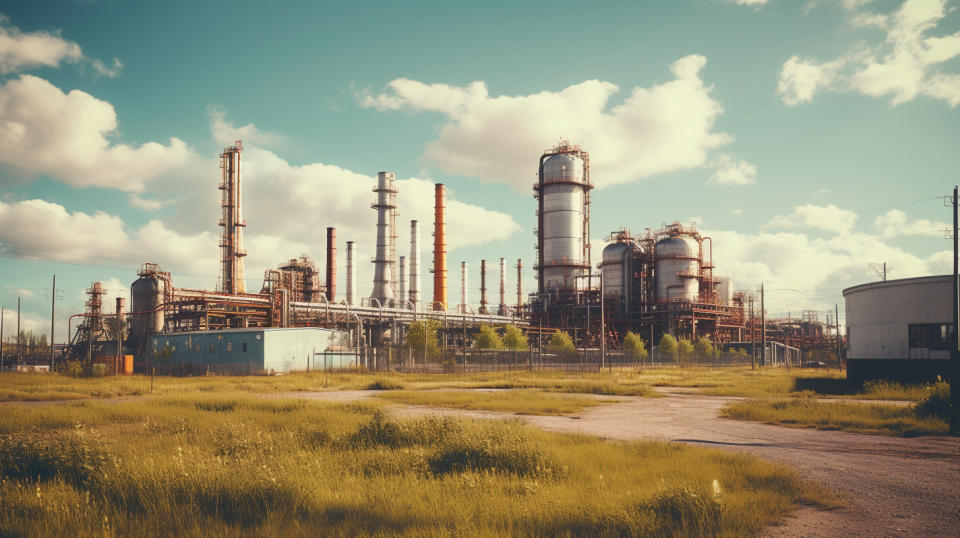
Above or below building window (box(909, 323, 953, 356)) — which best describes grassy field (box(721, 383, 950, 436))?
below

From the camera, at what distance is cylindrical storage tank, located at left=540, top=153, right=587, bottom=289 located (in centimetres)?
6950

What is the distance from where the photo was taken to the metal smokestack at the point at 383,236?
72125 mm

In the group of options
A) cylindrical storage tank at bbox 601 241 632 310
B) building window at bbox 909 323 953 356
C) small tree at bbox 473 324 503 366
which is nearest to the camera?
building window at bbox 909 323 953 356

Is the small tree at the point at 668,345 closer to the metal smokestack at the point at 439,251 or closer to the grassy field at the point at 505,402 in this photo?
the metal smokestack at the point at 439,251

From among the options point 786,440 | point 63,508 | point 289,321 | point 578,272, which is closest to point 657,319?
point 578,272

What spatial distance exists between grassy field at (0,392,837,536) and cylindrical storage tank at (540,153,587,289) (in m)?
57.3

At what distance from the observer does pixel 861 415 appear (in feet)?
58.7

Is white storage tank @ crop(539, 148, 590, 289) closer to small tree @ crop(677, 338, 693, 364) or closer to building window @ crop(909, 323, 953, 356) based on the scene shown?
small tree @ crop(677, 338, 693, 364)

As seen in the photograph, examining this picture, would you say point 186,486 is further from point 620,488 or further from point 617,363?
point 617,363

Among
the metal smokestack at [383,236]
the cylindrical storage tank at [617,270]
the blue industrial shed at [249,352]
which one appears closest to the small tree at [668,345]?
the cylindrical storage tank at [617,270]

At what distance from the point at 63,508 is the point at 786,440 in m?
14.5

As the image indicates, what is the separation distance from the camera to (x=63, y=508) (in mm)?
7570

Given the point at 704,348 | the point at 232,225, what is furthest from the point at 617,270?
the point at 232,225

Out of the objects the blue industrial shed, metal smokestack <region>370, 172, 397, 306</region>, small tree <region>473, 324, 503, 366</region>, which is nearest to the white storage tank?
small tree <region>473, 324, 503, 366</region>
